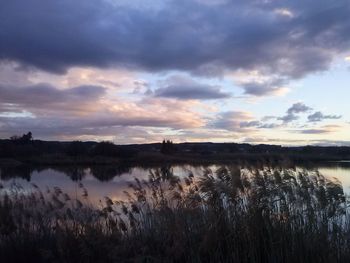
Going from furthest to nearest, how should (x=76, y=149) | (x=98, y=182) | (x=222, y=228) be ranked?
(x=76, y=149) → (x=98, y=182) → (x=222, y=228)

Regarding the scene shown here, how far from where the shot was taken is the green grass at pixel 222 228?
Result: 7.16 meters

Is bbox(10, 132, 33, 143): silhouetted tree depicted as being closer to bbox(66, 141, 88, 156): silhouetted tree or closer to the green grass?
bbox(66, 141, 88, 156): silhouetted tree

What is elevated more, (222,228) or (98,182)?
(222,228)

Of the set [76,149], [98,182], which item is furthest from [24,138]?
[98,182]

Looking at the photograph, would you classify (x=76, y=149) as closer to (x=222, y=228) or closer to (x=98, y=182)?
(x=98, y=182)

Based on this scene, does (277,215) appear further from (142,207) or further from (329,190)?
(142,207)

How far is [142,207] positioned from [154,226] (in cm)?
100

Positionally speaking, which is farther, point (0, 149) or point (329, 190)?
point (0, 149)

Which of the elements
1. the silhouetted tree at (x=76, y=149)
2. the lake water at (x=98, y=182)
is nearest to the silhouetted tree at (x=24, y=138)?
the silhouetted tree at (x=76, y=149)

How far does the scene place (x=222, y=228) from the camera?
7.55 meters

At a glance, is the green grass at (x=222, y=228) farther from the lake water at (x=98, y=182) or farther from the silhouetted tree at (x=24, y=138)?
the silhouetted tree at (x=24, y=138)

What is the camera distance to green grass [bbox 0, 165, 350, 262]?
23.5ft

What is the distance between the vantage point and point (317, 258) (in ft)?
22.3

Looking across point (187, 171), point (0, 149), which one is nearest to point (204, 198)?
point (187, 171)
